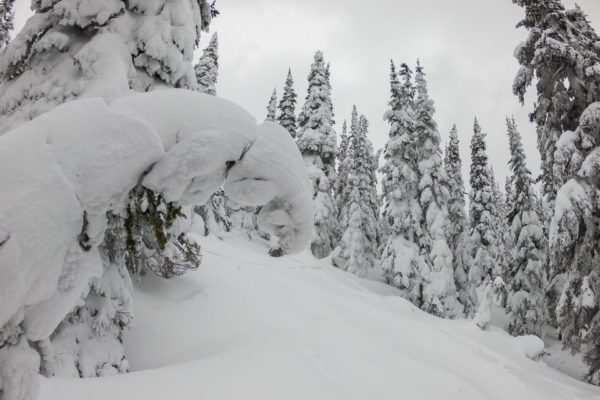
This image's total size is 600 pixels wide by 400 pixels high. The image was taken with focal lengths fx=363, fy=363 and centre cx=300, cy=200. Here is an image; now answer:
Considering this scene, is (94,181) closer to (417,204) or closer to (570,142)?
(570,142)

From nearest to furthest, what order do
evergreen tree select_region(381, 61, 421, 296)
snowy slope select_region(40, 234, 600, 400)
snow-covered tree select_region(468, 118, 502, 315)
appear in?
snowy slope select_region(40, 234, 600, 400), evergreen tree select_region(381, 61, 421, 296), snow-covered tree select_region(468, 118, 502, 315)

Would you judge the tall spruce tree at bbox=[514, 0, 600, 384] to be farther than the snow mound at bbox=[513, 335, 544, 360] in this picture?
No

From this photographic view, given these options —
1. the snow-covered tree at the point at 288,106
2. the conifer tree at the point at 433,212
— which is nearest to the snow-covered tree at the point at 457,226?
the conifer tree at the point at 433,212

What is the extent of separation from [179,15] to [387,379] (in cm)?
786

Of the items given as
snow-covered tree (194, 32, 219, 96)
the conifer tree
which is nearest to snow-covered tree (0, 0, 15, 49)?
snow-covered tree (194, 32, 219, 96)

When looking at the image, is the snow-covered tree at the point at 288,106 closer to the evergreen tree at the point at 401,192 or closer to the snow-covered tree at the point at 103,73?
the evergreen tree at the point at 401,192

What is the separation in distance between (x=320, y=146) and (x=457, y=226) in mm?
14033

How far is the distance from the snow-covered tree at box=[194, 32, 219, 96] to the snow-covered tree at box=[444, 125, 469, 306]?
20.5 metres

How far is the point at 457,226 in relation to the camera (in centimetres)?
3097

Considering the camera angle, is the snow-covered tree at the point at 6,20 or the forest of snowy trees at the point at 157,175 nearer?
the forest of snowy trees at the point at 157,175

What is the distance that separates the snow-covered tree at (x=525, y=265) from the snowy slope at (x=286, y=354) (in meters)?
12.5

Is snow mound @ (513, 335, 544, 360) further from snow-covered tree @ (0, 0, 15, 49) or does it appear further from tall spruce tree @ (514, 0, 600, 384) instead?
snow-covered tree @ (0, 0, 15, 49)

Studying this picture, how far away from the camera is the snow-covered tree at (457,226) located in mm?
28984

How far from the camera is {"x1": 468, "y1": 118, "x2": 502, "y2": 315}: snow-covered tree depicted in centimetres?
2820
